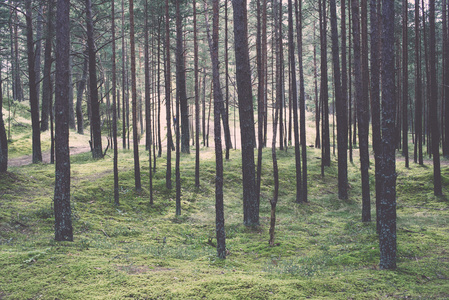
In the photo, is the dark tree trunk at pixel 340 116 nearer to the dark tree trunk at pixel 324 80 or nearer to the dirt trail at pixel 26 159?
the dark tree trunk at pixel 324 80

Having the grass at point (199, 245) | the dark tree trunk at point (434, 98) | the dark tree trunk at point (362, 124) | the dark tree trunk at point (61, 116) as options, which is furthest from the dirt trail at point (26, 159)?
the dark tree trunk at point (434, 98)

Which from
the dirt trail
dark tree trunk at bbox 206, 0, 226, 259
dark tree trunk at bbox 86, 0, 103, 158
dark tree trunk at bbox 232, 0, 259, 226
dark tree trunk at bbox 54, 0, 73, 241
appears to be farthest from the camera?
the dirt trail

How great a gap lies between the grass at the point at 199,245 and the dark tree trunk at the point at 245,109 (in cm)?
93

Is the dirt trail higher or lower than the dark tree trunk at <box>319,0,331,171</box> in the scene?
lower

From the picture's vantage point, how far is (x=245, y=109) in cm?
1098

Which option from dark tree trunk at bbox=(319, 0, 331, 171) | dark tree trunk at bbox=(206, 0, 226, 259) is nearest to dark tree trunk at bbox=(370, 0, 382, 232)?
dark tree trunk at bbox=(206, 0, 226, 259)

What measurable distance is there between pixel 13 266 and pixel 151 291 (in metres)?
2.78

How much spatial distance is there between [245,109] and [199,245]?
4.96 m

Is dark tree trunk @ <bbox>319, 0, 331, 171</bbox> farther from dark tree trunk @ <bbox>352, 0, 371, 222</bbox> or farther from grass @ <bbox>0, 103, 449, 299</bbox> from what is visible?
dark tree trunk @ <bbox>352, 0, 371, 222</bbox>

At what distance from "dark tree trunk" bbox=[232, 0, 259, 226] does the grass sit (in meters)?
0.93

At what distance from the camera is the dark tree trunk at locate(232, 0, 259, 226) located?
10.3m

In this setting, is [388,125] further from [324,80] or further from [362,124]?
[324,80]

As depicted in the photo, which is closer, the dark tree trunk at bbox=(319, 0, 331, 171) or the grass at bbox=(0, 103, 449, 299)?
the grass at bbox=(0, 103, 449, 299)

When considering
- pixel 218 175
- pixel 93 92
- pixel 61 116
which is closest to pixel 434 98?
pixel 218 175
